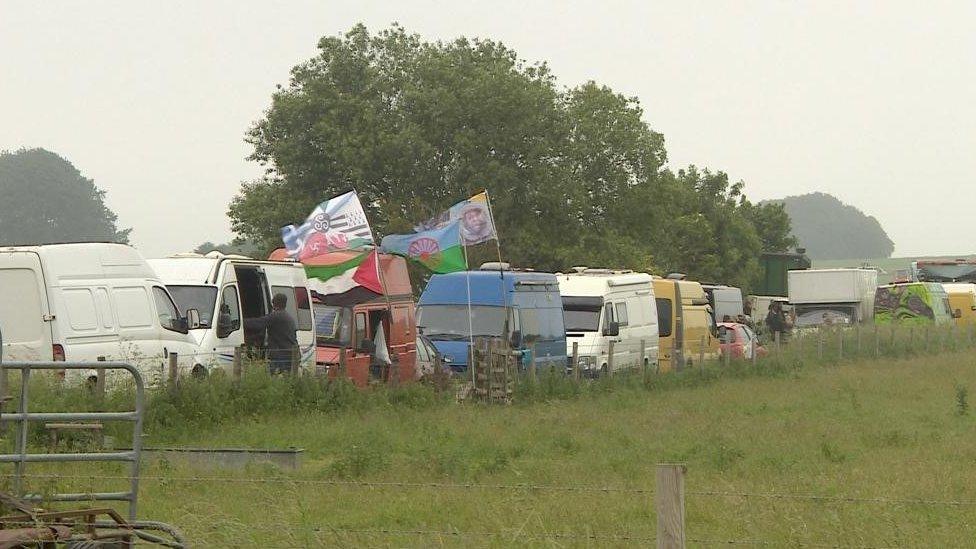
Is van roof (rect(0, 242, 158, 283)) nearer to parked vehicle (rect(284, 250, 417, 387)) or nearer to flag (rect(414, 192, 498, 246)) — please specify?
parked vehicle (rect(284, 250, 417, 387))

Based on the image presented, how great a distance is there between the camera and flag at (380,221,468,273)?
1113 inches

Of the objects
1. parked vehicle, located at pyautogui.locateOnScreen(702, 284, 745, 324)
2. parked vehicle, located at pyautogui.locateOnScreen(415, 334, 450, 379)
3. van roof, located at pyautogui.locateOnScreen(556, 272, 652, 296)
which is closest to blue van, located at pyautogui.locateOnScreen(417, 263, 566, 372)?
parked vehicle, located at pyautogui.locateOnScreen(415, 334, 450, 379)

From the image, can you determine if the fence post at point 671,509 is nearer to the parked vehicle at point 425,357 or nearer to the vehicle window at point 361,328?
the parked vehicle at point 425,357

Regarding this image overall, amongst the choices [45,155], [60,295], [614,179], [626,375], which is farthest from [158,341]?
[45,155]

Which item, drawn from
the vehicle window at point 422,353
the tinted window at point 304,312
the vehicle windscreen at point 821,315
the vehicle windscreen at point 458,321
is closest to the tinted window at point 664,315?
the vehicle windscreen at point 458,321

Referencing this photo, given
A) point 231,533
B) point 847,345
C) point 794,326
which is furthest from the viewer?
point 794,326

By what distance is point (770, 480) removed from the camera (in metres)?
16.5

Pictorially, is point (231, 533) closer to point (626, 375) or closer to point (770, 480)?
point (770, 480)

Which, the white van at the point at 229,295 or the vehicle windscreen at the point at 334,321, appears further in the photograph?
the vehicle windscreen at the point at 334,321

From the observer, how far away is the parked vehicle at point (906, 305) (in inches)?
2164

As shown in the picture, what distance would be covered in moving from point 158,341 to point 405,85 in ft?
115

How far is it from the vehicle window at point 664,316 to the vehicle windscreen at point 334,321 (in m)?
12.9

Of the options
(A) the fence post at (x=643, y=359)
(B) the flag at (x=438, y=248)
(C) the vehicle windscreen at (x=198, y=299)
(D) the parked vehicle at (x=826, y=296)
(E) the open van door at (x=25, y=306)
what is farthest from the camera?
(D) the parked vehicle at (x=826, y=296)

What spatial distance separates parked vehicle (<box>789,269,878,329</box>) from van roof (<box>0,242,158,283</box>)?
3645 centimetres
